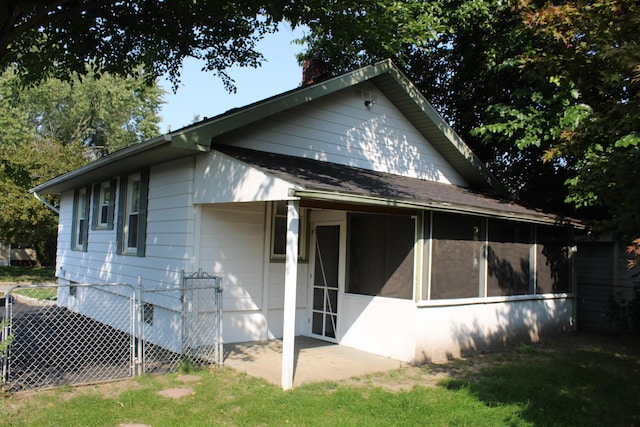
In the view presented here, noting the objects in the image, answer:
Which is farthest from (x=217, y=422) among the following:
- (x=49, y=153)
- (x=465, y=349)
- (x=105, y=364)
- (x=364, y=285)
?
(x=49, y=153)

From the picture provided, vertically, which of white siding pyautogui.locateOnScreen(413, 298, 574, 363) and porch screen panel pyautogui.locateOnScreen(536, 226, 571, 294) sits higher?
porch screen panel pyautogui.locateOnScreen(536, 226, 571, 294)

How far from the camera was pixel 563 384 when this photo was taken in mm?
7227

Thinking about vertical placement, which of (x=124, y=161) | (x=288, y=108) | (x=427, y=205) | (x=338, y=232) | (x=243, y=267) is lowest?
(x=243, y=267)

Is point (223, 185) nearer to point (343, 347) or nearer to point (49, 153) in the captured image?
point (343, 347)

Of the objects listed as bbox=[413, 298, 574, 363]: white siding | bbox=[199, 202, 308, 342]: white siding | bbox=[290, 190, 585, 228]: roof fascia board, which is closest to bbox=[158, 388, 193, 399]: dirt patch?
bbox=[199, 202, 308, 342]: white siding

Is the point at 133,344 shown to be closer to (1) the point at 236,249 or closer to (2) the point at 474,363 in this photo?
(1) the point at 236,249

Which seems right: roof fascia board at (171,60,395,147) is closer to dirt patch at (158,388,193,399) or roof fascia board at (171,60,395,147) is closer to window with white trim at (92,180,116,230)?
dirt patch at (158,388,193,399)

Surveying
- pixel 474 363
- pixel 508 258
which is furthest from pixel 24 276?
pixel 474 363

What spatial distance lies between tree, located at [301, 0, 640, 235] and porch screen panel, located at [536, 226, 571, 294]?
Answer: 1.00m

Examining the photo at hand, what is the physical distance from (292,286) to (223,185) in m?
2.22

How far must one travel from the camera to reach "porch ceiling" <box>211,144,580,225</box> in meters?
6.86

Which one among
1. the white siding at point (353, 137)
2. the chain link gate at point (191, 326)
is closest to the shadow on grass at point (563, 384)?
the chain link gate at point (191, 326)

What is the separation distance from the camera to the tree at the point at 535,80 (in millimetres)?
6488

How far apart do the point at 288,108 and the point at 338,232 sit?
2.50 m
